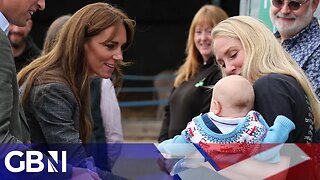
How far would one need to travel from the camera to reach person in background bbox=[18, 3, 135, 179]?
100 inches

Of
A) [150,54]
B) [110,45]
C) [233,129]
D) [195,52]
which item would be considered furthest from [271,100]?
[150,54]

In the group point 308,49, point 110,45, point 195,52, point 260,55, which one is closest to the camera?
point 260,55

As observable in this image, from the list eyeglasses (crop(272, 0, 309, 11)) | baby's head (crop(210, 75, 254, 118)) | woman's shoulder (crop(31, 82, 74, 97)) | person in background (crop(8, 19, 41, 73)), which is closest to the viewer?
baby's head (crop(210, 75, 254, 118))

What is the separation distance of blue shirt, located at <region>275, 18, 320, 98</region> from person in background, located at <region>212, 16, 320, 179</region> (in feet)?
1.69

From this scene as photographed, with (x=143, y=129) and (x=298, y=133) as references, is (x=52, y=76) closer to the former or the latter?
(x=298, y=133)

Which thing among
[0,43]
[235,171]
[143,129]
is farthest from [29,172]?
[143,129]

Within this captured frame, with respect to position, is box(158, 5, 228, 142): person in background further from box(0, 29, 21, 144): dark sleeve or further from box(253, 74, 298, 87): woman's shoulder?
box(0, 29, 21, 144): dark sleeve

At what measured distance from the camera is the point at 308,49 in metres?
3.12

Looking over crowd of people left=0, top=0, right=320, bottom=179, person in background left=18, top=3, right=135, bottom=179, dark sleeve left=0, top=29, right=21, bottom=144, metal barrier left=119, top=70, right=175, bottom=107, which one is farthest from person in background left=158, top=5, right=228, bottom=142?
metal barrier left=119, top=70, right=175, bottom=107

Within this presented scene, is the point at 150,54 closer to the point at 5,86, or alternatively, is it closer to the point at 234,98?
the point at 234,98

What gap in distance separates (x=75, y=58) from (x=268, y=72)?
2.49ft

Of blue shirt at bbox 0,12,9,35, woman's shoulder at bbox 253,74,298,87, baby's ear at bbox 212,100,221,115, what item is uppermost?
blue shirt at bbox 0,12,9,35

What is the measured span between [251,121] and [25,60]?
2.77m

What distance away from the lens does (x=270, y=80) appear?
2383mm
